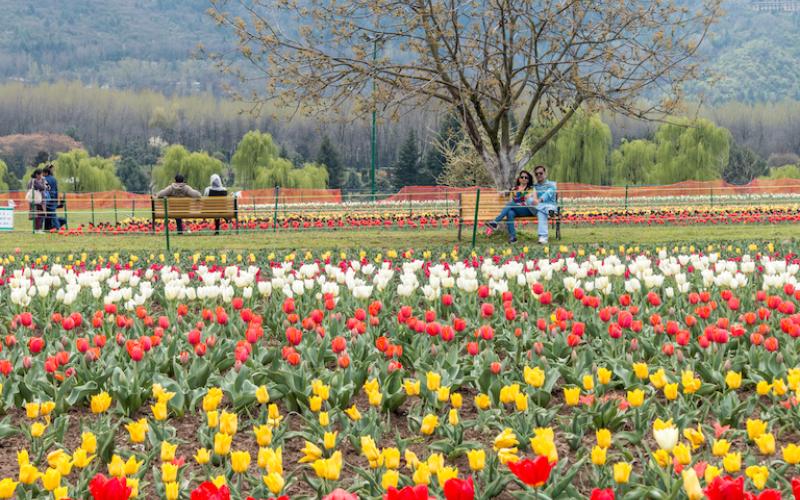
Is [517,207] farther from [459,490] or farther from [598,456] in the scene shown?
[459,490]

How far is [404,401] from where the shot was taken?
4.14 meters

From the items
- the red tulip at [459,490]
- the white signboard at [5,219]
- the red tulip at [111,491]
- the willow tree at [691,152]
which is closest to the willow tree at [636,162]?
the willow tree at [691,152]

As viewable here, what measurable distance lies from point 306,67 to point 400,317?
386 inches

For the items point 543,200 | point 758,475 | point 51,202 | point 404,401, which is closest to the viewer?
point 758,475

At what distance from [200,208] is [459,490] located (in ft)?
49.8

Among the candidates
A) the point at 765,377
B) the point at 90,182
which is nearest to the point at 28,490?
the point at 765,377

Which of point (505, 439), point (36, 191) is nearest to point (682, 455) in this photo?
point (505, 439)

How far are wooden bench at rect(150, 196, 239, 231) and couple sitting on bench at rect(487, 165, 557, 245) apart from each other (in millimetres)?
5462

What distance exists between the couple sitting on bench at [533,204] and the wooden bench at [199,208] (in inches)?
215

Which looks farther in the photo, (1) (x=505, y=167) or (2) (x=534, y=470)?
(1) (x=505, y=167)

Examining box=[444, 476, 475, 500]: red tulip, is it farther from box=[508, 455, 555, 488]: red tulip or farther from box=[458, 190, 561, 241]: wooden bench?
box=[458, 190, 561, 241]: wooden bench

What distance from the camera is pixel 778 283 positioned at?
20.2 ft

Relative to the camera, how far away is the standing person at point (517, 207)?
14.2 meters

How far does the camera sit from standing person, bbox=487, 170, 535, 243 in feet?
46.7
